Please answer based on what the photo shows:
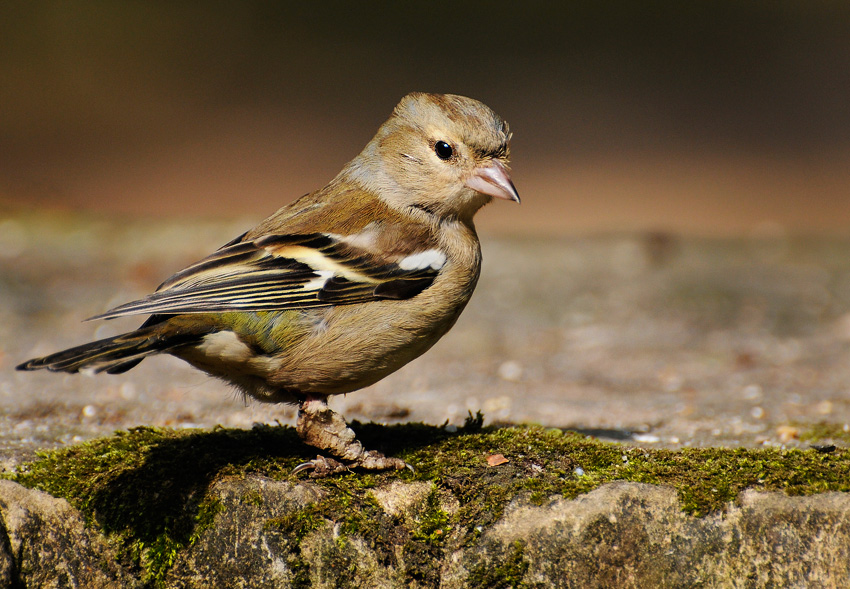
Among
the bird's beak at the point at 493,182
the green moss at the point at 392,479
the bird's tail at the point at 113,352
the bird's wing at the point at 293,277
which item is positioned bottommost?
the green moss at the point at 392,479

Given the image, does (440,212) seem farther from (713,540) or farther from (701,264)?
(701,264)

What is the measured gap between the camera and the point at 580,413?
5406mm

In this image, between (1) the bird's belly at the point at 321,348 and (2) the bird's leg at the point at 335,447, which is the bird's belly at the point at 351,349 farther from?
(2) the bird's leg at the point at 335,447

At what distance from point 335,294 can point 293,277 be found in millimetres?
198

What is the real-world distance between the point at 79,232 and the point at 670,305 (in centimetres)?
596

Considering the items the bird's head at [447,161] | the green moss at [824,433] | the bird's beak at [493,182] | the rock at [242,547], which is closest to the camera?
the rock at [242,547]

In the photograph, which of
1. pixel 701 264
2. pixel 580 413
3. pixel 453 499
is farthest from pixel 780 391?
pixel 701 264

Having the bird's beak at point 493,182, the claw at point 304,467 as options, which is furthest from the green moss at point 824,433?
the claw at point 304,467

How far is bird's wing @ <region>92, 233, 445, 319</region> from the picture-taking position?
3.73 metres

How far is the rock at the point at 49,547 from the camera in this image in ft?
11.1

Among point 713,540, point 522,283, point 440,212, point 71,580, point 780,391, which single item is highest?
point 522,283

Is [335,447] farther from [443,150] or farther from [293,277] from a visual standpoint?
[443,150]

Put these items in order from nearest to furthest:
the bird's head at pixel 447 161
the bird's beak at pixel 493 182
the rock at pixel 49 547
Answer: the rock at pixel 49 547 → the bird's beak at pixel 493 182 → the bird's head at pixel 447 161

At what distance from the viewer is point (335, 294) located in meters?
3.95
